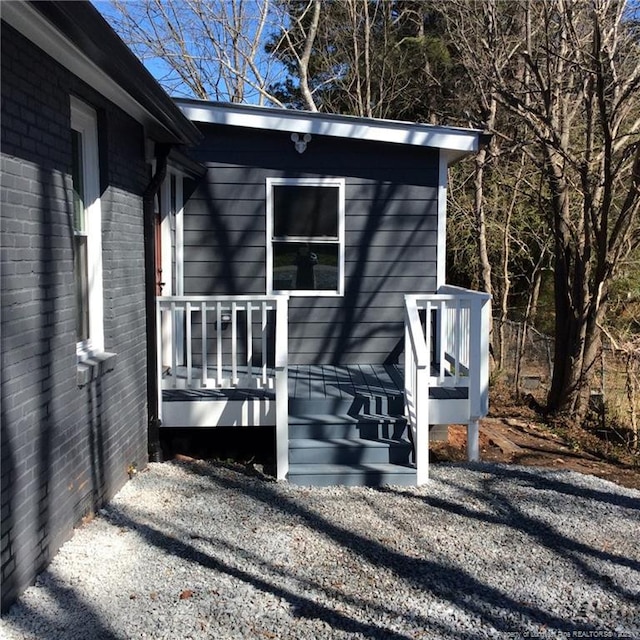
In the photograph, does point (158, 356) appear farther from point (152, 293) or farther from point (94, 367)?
point (94, 367)

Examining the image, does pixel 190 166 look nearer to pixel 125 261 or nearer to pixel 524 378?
pixel 125 261

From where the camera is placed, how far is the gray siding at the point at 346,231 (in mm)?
6930

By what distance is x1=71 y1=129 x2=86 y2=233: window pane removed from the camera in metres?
4.31

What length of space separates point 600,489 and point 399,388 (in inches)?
74.1

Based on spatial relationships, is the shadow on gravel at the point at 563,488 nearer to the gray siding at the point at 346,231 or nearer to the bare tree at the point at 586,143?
the gray siding at the point at 346,231

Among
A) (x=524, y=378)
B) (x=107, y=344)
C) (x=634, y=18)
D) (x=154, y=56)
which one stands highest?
(x=154, y=56)

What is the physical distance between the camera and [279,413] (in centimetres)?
537

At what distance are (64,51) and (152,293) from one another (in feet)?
8.09

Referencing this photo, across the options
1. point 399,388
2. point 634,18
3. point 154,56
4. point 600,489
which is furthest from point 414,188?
point 154,56

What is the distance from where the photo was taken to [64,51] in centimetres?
357

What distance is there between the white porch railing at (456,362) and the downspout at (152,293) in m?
2.21

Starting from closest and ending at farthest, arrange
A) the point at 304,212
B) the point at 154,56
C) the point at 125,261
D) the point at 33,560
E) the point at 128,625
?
the point at 128,625 → the point at 33,560 → the point at 125,261 → the point at 304,212 → the point at 154,56

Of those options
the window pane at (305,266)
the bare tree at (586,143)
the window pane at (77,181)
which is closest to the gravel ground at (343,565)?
the window pane at (77,181)

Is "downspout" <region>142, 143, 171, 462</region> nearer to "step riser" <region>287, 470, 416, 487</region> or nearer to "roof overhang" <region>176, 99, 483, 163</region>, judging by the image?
"roof overhang" <region>176, 99, 483, 163</region>
